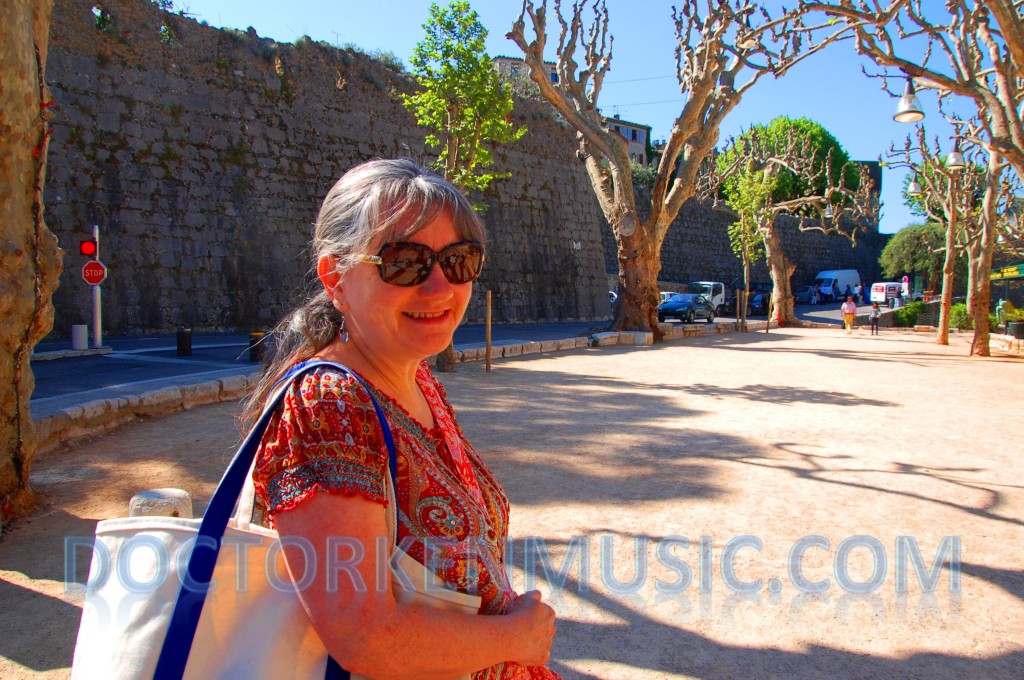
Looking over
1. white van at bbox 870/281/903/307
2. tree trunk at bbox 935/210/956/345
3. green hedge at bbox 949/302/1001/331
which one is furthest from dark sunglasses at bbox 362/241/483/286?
white van at bbox 870/281/903/307

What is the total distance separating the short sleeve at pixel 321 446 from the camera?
1.01 m

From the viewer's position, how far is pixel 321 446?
3.37 feet

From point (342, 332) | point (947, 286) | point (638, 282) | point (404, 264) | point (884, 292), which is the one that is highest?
point (884, 292)

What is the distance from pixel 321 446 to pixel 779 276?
25.8 m

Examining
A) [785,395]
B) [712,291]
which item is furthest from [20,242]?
[712,291]

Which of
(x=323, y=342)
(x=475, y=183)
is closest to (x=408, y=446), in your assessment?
(x=323, y=342)

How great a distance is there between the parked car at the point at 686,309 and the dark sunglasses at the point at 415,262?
79.0ft

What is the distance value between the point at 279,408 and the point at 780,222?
157 feet

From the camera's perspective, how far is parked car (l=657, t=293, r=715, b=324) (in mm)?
25234

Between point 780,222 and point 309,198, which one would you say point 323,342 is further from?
point 780,222

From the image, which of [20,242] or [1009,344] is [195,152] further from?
[1009,344]

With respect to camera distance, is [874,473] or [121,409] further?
[121,409]

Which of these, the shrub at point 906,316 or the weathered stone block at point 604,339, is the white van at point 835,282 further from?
the weathered stone block at point 604,339

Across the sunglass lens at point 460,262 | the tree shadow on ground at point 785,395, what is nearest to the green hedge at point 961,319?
the tree shadow on ground at point 785,395
